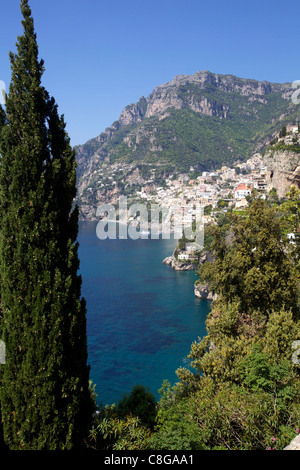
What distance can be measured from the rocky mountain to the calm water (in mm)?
73206

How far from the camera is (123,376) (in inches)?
624

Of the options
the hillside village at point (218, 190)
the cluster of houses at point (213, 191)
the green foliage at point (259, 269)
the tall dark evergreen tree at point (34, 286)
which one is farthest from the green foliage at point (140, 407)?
the cluster of houses at point (213, 191)

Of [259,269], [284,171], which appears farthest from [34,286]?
[284,171]

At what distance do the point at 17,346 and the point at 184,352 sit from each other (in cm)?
1574

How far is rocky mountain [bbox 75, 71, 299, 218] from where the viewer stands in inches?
4769

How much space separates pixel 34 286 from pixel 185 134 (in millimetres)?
143470

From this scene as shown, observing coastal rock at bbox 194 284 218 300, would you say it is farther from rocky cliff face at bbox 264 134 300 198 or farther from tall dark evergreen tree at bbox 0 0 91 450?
tall dark evergreen tree at bbox 0 0 91 450

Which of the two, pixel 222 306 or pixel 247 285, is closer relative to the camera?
pixel 247 285

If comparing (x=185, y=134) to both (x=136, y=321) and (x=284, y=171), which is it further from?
(x=136, y=321)

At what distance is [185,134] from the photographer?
5492 inches
